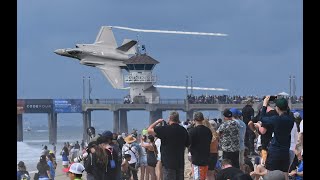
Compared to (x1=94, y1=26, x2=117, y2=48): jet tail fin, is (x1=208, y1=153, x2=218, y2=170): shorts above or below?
below

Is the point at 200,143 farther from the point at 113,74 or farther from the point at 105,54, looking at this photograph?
the point at 113,74

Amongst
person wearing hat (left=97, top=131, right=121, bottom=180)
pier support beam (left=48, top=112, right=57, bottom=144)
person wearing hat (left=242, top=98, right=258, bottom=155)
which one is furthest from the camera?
pier support beam (left=48, top=112, right=57, bottom=144)

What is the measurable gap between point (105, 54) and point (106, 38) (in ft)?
43.1

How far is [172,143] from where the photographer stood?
13695mm

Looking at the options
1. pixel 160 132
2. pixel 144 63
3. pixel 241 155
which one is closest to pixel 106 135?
pixel 160 132

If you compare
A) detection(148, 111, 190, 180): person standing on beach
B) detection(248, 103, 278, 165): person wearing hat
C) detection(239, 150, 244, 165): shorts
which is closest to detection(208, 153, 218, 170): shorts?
detection(239, 150, 244, 165): shorts

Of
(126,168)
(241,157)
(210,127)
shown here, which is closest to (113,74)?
(126,168)

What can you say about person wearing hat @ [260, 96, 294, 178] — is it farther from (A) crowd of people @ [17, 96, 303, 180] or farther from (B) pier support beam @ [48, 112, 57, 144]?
(B) pier support beam @ [48, 112, 57, 144]

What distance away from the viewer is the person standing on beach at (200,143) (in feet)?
45.8

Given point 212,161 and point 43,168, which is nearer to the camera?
point 212,161

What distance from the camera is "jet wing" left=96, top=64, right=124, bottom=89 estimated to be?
7194cm

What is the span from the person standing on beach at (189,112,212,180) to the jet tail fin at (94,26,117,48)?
65.8 meters
